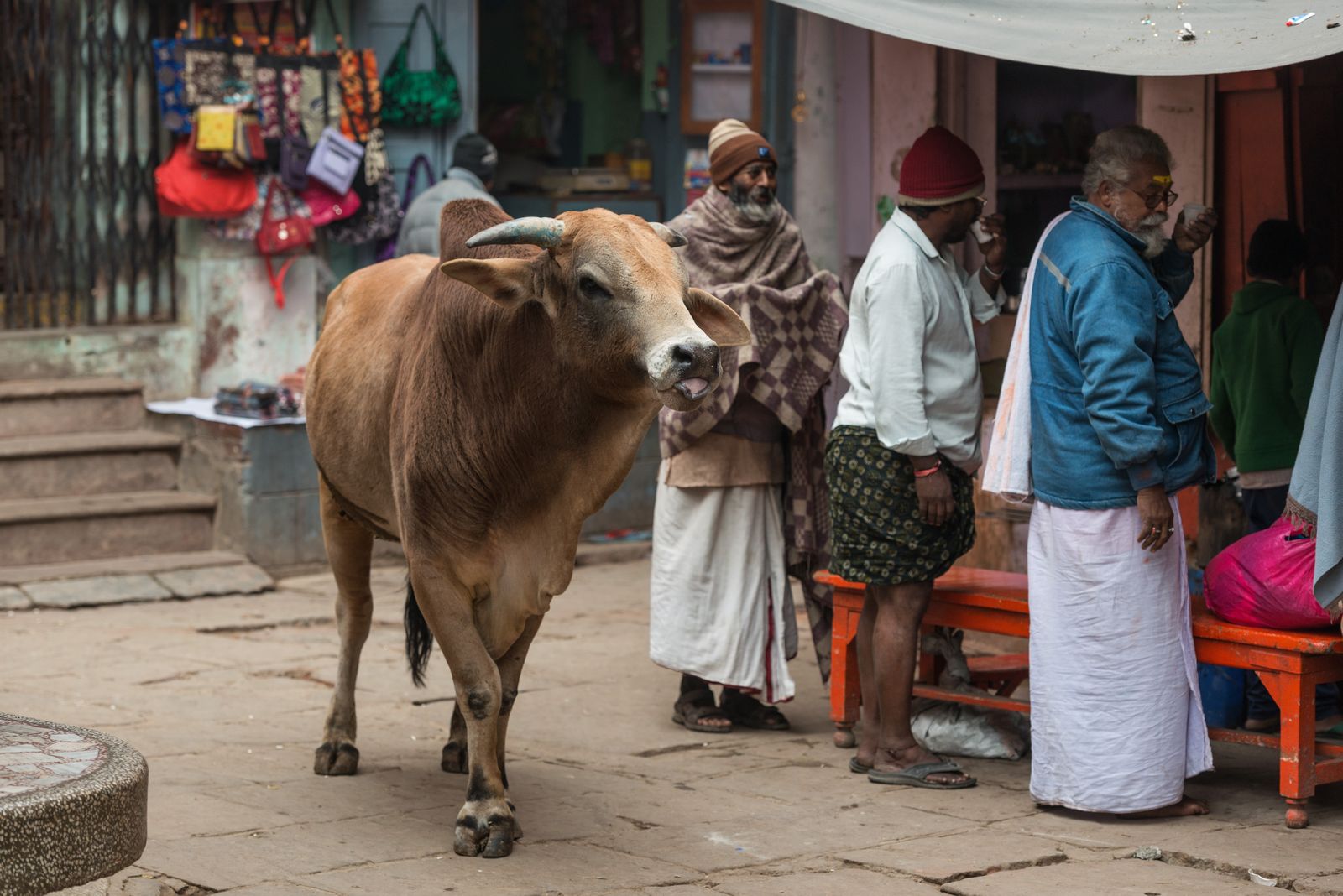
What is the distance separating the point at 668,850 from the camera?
5.10 m

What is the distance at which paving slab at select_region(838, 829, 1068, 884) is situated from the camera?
4.89m

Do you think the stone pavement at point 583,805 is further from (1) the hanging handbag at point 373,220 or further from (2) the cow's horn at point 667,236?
(1) the hanging handbag at point 373,220

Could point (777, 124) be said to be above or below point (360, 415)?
above

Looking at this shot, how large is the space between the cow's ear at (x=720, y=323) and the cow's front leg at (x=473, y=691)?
3.19 ft

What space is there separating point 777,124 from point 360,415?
6073 mm

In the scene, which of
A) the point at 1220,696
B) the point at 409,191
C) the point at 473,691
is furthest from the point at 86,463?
the point at 1220,696

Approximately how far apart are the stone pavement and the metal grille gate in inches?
103

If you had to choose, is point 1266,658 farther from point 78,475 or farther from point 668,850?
point 78,475

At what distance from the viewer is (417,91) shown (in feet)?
34.7

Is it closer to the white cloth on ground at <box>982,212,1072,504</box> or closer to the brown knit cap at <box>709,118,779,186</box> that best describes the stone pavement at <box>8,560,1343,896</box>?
the white cloth on ground at <box>982,212,1072,504</box>

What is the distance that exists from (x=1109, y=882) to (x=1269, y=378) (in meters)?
2.24

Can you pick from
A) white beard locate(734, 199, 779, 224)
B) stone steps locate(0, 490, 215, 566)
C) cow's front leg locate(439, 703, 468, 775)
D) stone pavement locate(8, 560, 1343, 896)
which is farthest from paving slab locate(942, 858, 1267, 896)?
stone steps locate(0, 490, 215, 566)

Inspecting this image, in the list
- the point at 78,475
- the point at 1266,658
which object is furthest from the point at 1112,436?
the point at 78,475

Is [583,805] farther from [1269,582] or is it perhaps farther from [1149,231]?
[1149,231]
